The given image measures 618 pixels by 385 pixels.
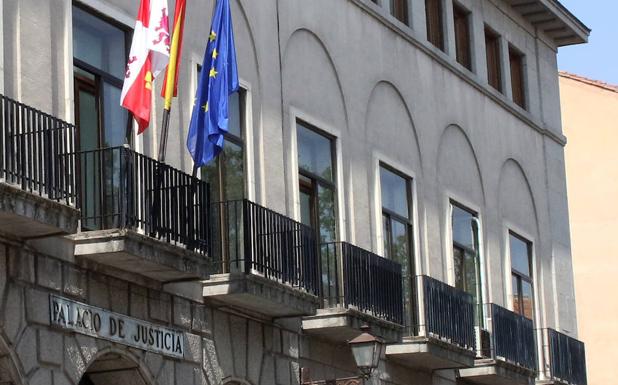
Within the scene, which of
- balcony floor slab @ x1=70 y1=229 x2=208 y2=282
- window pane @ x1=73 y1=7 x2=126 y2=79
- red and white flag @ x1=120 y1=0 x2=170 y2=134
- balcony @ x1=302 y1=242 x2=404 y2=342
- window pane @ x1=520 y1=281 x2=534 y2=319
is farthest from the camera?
window pane @ x1=520 y1=281 x2=534 y2=319

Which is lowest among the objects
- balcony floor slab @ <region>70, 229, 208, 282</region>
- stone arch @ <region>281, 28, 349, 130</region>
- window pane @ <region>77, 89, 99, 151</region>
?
balcony floor slab @ <region>70, 229, 208, 282</region>

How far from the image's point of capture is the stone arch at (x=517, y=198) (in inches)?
1417

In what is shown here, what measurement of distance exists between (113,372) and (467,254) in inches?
486

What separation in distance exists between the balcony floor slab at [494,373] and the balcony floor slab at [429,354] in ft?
4.69

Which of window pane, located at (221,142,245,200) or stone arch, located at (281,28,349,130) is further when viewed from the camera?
stone arch, located at (281,28,349,130)

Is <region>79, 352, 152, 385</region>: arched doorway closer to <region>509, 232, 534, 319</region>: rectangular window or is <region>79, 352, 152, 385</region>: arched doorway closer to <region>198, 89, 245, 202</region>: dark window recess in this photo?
<region>198, 89, 245, 202</region>: dark window recess

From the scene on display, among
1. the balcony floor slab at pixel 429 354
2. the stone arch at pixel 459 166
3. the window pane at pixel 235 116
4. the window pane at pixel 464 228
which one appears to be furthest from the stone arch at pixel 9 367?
the window pane at pixel 464 228

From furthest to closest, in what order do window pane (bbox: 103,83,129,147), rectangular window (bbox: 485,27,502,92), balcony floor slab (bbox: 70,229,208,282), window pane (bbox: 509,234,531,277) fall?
rectangular window (bbox: 485,27,502,92) < window pane (bbox: 509,234,531,277) < window pane (bbox: 103,83,129,147) < balcony floor slab (bbox: 70,229,208,282)

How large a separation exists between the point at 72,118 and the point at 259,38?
5.75 meters

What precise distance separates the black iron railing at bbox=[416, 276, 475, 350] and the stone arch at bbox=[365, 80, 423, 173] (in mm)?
2410

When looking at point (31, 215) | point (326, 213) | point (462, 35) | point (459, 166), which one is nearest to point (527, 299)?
point (459, 166)

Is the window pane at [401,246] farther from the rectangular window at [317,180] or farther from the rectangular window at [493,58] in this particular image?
the rectangular window at [493,58]

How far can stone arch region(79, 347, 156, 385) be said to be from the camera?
73.5 ft

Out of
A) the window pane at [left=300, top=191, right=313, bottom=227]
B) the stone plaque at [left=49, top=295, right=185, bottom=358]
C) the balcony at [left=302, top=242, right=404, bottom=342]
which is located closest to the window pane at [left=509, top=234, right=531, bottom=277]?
the balcony at [left=302, top=242, right=404, bottom=342]
